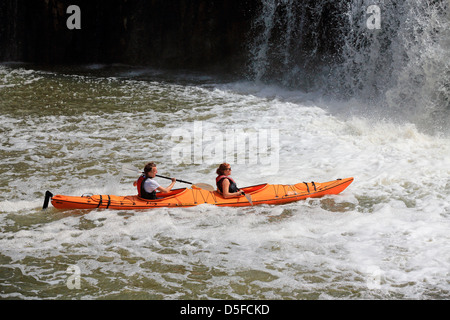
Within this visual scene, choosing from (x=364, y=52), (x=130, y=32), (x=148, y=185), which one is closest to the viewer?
(x=148, y=185)

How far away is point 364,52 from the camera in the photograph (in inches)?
470

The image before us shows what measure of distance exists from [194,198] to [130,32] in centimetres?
1186

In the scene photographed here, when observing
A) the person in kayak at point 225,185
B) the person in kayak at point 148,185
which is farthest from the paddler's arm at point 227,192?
the person in kayak at point 148,185

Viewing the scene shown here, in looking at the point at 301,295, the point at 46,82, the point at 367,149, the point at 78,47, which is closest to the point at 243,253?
the point at 301,295

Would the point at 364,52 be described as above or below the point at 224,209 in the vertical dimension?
above

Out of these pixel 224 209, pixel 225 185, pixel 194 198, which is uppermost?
pixel 225 185

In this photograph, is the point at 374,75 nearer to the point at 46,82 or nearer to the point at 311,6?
the point at 311,6

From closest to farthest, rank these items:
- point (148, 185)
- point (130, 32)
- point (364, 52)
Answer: point (148, 185), point (364, 52), point (130, 32)

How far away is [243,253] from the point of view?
17.6 ft

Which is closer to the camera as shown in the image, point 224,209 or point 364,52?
point 224,209

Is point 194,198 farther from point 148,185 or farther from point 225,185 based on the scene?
point 148,185

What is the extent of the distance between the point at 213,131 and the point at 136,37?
27.6 ft

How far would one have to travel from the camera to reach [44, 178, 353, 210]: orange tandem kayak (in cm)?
630

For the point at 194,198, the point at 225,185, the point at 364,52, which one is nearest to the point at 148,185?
the point at 194,198
